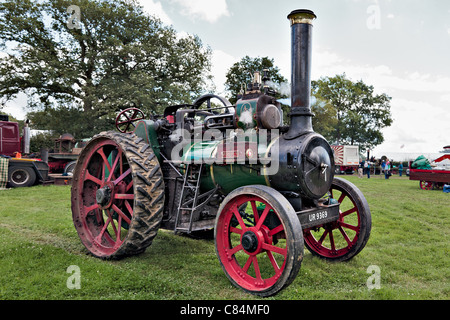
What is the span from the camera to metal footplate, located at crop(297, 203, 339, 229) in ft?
12.5

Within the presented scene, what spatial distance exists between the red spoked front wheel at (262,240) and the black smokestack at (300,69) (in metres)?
0.98

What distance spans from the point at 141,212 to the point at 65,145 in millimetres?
18214

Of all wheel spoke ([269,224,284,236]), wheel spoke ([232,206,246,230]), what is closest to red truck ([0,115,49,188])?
wheel spoke ([232,206,246,230])

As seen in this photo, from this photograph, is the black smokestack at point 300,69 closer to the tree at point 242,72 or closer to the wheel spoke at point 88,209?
the wheel spoke at point 88,209

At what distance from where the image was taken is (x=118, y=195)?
4.67 metres

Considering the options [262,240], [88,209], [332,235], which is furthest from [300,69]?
[88,209]

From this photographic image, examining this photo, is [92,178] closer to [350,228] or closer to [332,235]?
[332,235]

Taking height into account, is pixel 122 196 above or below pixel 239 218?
above

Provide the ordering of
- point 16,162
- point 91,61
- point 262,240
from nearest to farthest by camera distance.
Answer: point 262,240, point 16,162, point 91,61

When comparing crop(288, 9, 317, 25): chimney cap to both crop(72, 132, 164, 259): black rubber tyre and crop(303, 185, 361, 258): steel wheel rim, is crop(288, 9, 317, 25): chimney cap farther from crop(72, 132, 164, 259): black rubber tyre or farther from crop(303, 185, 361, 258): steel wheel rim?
crop(72, 132, 164, 259): black rubber tyre

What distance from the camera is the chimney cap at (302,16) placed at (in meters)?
3.99

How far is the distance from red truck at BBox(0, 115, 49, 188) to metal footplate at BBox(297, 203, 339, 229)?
13584 mm

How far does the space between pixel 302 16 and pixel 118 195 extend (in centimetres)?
348
